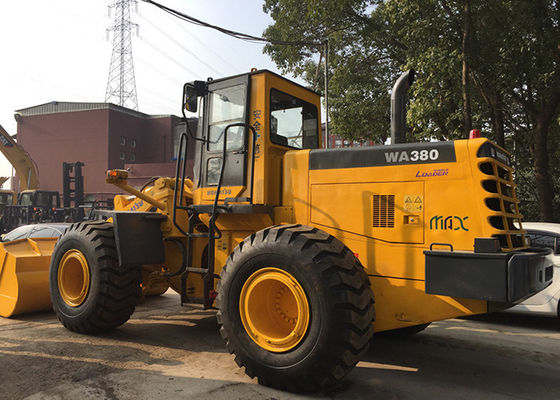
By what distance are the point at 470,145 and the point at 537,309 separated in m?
3.60

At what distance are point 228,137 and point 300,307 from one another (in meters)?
Answer: 2.25

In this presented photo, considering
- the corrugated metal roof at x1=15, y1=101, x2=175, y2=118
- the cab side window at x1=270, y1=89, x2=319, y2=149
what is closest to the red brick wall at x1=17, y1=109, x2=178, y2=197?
the corrugated metal roof at x1=15, y1=101, x2=175, y2=118

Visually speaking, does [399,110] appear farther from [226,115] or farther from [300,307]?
[300,307]

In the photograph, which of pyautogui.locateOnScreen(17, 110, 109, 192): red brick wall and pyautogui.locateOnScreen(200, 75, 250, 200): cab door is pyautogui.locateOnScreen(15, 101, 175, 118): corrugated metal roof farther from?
pyautogui.locateOnScreen(200, 75, 250, 200): cab door

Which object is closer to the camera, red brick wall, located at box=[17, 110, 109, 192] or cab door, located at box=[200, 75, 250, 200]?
cab door, located at box=[200, 75, 250, 200]

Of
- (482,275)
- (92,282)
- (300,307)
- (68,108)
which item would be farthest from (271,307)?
(68,108)

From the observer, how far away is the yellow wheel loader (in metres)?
3.58

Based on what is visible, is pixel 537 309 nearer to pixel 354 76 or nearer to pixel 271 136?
pixel 271 136

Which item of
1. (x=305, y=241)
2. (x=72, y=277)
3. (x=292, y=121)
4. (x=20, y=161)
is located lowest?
(x=72, y=277)

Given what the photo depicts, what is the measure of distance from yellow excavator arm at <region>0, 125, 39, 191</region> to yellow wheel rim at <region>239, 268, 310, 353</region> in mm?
22526

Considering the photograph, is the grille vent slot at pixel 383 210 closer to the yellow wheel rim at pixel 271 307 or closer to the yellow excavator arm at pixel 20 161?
the yellow wheel rim at pixel 271 307

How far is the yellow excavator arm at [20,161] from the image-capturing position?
22.1m

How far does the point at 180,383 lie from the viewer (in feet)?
12.9

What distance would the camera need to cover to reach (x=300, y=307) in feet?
12.4
